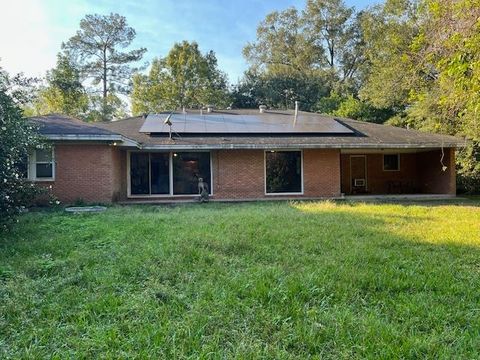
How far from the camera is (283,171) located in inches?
577

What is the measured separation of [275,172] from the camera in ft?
48.0

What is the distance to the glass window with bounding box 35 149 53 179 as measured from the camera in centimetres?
1241

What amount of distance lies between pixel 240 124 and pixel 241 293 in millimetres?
12190

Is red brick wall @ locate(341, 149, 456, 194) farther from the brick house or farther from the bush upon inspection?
the bush

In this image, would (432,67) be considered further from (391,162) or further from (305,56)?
(305,56)

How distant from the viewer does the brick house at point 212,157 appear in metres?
12.4

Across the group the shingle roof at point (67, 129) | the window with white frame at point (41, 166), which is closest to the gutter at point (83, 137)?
the shingle roof at point (67, 129)

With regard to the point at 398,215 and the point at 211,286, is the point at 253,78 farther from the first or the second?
the point at 211,286

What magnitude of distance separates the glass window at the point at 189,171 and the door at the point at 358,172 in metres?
7.65

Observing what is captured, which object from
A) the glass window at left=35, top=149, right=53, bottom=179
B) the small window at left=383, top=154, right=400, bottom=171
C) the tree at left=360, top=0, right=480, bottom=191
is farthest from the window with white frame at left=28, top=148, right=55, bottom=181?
the small window at left=383, top=154, right=400, bottom=171

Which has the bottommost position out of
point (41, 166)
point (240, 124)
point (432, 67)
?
point (41, 166)

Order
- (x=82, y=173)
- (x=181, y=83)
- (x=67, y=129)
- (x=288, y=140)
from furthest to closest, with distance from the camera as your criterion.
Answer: (x=181, y=83), (x=288, y=140), (x=82, y=173), (x=67, y=129)

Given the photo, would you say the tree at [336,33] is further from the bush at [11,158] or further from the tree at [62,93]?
the bush at [11,158]

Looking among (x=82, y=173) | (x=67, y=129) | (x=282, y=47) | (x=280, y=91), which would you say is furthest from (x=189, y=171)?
(x=282, y=47)
